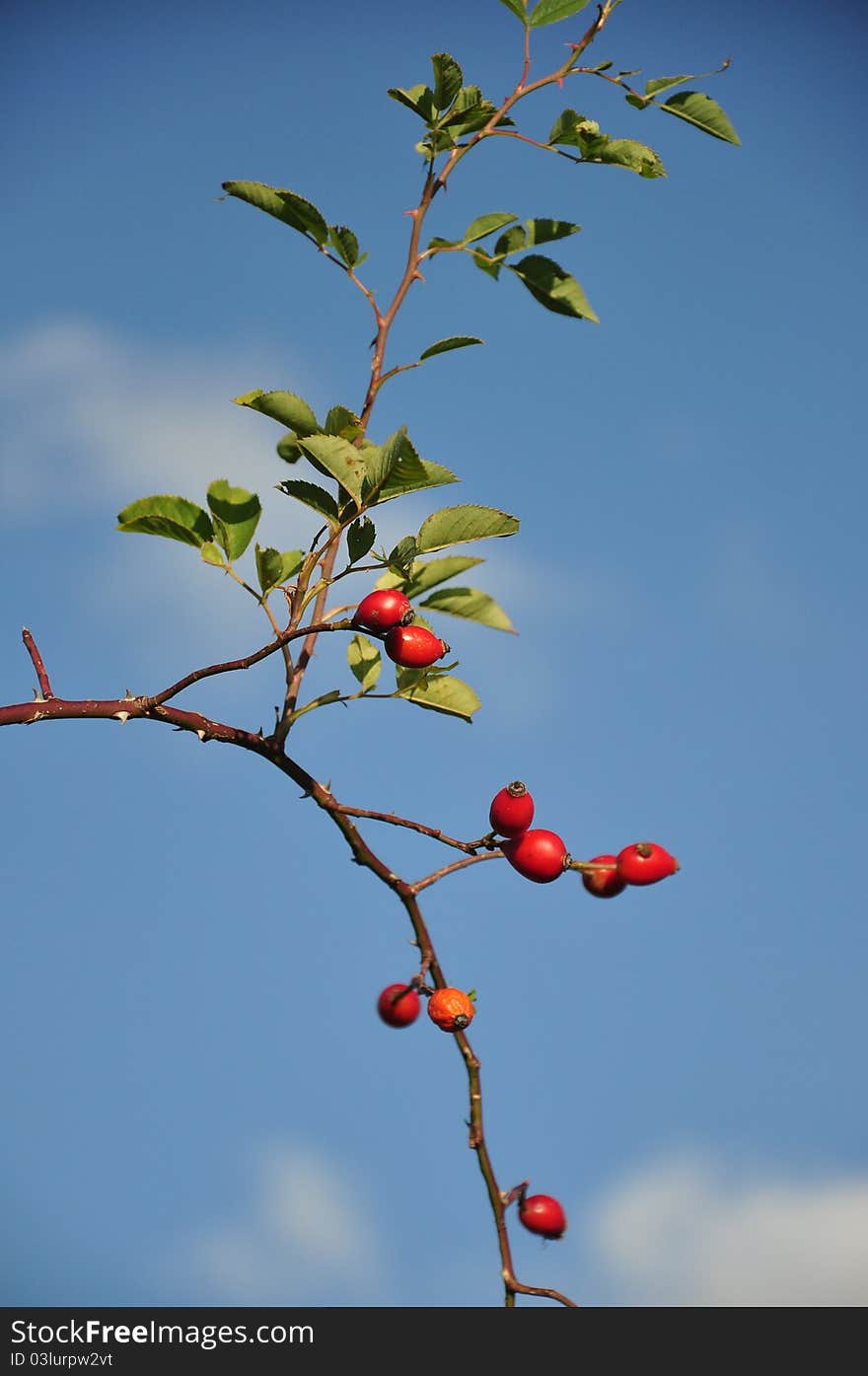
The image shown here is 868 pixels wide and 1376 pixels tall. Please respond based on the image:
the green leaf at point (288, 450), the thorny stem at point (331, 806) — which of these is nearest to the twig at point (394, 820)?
the thorny stem at point (331, 806)

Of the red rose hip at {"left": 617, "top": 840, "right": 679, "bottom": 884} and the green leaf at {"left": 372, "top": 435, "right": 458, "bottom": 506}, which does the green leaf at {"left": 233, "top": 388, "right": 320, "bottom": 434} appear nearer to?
the green leaf at {"left": 372, "top": 435, "right": 458, "bottom": 506}

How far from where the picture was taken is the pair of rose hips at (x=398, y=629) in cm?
219

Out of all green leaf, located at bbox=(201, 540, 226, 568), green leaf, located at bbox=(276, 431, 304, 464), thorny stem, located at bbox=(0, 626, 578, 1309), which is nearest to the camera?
thorny stem, located at bbox=(0, 626, 578, 1309)

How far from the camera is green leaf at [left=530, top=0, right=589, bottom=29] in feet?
8.52

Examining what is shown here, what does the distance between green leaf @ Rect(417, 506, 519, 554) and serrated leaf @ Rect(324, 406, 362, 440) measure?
0.78ft

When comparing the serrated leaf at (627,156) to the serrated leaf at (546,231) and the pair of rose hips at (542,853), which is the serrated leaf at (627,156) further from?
the pair of rose hips at (542,853)

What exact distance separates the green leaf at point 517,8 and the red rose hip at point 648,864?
1918mm

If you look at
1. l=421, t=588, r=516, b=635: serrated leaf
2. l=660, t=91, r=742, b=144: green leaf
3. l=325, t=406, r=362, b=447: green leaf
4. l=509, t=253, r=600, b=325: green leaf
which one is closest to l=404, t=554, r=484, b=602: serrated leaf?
l=421, t=588, r=516, b=635: serrated leaf

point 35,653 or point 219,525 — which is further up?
point 219,525

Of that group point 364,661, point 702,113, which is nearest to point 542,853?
point 364,661

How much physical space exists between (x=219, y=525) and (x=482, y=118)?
107cm
